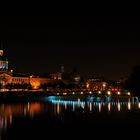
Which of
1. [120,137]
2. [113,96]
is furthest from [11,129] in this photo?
[113,96]

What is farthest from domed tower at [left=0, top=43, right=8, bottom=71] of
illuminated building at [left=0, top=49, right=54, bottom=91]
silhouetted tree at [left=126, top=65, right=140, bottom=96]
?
silhouetted tree at [left=126, top=65, right=140, bottom=96]

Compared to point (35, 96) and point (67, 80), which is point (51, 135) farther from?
point (67, 80)

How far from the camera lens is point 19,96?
107 m

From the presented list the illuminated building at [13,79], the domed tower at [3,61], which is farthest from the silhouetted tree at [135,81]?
the domed tower at [3,61]

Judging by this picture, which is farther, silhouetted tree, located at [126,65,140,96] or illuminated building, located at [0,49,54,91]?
illuminated building, located at [0,49,54,91]

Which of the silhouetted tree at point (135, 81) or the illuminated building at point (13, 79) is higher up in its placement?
the illuminated building at point (13, 79)

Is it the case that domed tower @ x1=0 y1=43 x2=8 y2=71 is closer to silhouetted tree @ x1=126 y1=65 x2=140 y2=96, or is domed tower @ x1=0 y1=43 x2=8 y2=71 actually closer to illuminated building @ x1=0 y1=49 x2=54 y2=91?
illuminated building @ x1=0 y1=49 x2=54 y2=91

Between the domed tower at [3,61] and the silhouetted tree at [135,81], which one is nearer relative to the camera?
the silhouetted tree at [135,81]

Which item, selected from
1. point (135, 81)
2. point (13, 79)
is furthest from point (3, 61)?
point (135, 81)

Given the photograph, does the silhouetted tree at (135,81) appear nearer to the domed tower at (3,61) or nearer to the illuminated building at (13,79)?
the illuminated building at (13,79)

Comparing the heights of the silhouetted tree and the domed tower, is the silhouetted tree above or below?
below

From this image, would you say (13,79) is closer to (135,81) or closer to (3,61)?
(3,61)

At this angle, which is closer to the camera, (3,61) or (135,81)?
(135,81)

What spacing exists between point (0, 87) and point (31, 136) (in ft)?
327
